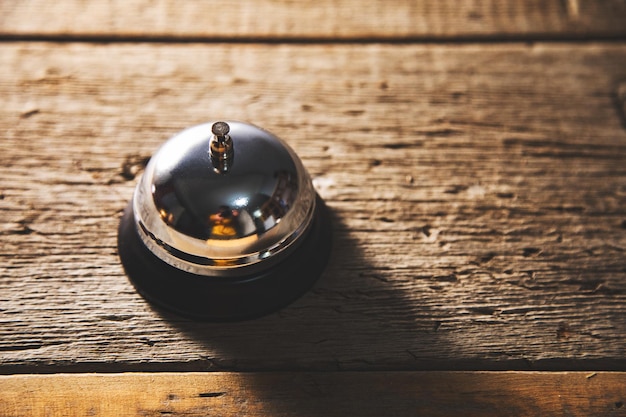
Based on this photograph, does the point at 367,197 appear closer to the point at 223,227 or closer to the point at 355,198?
the point at 355,198

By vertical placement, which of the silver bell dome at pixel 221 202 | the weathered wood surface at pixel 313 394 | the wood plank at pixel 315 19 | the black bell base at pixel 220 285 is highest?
the wood plank at pixel 315 19

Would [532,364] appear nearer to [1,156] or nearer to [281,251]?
[281,251]

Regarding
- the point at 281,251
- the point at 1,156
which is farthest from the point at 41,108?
the point at 281,251

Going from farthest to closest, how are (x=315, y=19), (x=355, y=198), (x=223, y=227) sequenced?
(x=315, y=19), (x=355, y=198), (x=223, y=227)

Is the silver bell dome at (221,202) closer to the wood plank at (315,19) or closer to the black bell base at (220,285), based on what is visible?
the black bell base at (220,285)

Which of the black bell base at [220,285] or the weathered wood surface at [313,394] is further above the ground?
the black bell base at [220,285]

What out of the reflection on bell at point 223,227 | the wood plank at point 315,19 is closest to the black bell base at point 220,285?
the reflection on bell at point 223,227

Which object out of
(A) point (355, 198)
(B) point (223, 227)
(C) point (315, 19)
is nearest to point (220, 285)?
(B) point (223, 227)
